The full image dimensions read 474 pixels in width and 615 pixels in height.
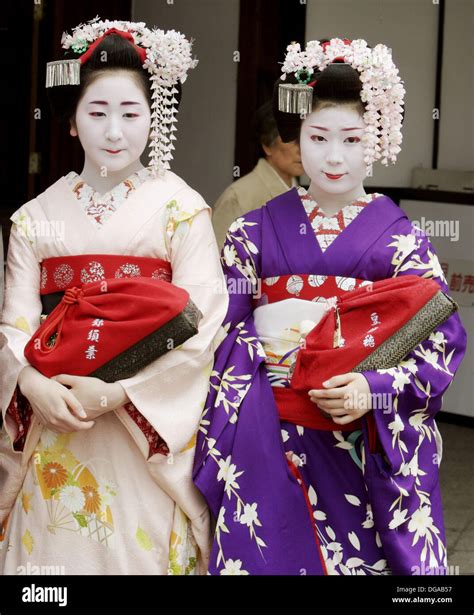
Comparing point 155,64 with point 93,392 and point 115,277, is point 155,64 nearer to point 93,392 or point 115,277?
point 115,277

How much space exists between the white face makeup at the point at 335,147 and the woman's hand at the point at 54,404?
3.41 feet

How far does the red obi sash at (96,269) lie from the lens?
3570 mm

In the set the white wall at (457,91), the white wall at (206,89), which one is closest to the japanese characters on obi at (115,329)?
the white wall at (206,89)

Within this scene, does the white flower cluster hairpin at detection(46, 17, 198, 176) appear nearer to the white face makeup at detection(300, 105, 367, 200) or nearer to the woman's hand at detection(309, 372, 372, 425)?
the white face makeup at detection(300, 105, 367, 200)

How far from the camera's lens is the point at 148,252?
11.8 feet

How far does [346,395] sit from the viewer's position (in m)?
3.40

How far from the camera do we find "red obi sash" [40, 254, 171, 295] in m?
3.57

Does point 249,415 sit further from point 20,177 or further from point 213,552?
point 20,177

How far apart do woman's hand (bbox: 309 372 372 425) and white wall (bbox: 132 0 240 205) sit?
3649 mm

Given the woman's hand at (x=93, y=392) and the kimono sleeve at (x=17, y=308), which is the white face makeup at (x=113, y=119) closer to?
the kimono sleeve at (x=17, y=308)

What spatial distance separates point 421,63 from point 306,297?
4205 mm

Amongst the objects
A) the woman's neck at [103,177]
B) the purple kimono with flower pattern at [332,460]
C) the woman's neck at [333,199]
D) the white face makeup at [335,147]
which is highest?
the white face makeup at [335,147]

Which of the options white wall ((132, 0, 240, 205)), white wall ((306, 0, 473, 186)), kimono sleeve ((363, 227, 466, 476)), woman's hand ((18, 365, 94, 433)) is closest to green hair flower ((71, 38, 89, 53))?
woman's hand ((18, 365, 94, 433))

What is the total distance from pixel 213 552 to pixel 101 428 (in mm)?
515
